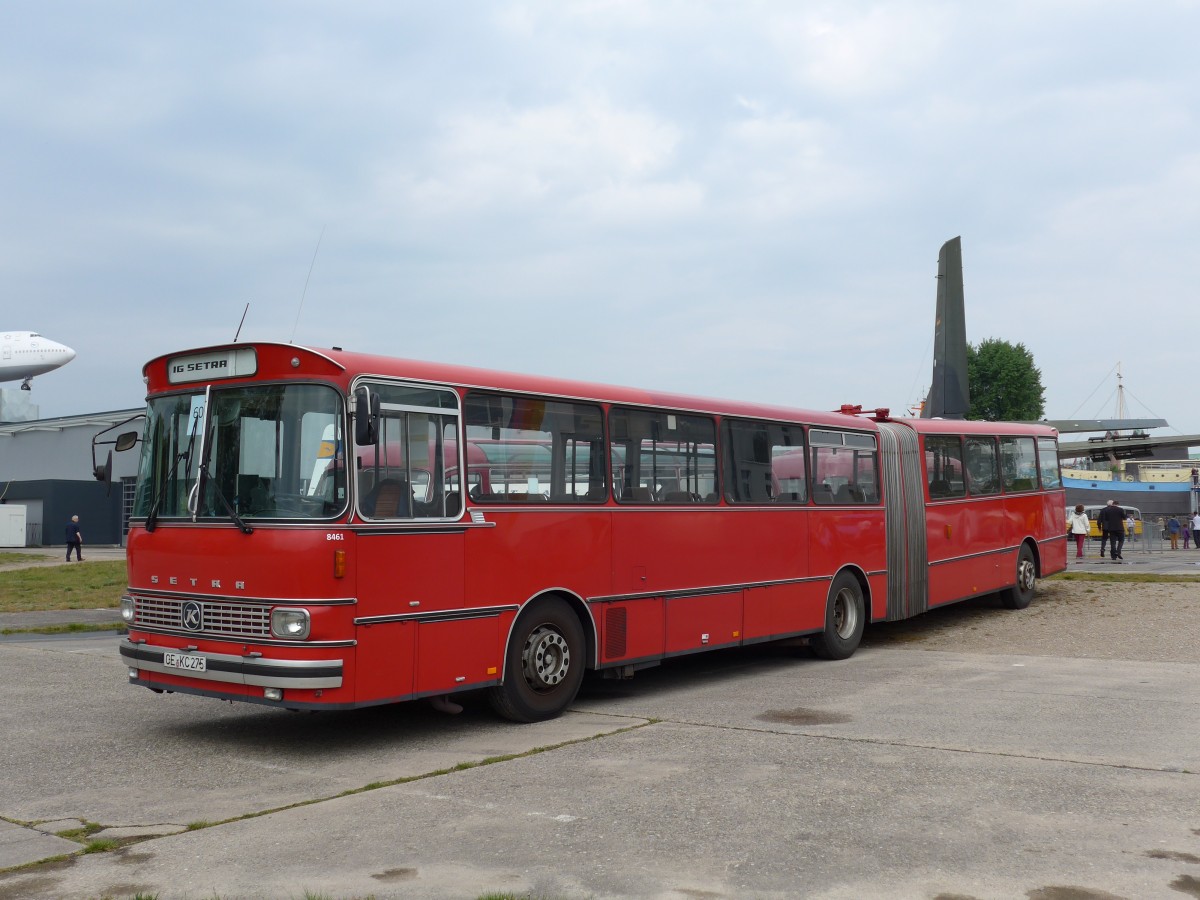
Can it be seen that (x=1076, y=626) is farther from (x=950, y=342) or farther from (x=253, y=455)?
(x=950, y=342)

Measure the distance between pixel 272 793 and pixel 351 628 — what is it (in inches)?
48.1

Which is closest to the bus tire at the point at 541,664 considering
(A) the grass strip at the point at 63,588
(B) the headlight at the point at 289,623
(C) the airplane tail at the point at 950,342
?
(B) the headlight at the point at 289,623

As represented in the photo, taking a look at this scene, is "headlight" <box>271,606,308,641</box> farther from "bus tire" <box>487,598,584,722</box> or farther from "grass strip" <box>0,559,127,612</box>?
"grass strip" <box>0,559,127,612</box>

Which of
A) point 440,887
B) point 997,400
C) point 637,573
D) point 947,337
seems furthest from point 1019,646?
point 997,400

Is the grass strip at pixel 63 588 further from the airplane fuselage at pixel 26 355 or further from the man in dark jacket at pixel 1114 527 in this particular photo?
the airplane fuselage at pixel 26 355

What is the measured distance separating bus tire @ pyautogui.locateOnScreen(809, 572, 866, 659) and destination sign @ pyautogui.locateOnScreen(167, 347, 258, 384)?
7.65 m

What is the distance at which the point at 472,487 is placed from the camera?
8906 millimetres

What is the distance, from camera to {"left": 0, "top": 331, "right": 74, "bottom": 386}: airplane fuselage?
99.8 m

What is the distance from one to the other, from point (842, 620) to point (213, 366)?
8355mm

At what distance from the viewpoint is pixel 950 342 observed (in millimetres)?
33906

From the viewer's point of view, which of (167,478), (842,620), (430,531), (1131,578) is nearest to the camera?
(430,531)

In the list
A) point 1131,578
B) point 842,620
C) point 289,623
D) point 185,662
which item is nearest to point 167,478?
point 185,662

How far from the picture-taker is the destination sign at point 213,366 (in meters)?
8.36

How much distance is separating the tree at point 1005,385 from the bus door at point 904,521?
6384 centimetres
